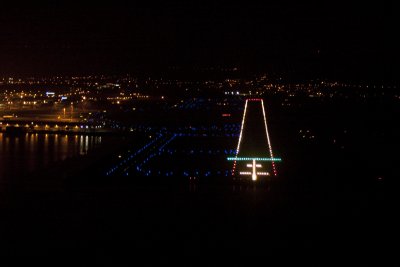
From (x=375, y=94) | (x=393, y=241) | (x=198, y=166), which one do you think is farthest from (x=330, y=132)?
(x=375, y=94)

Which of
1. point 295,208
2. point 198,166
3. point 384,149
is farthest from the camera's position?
point 384,149

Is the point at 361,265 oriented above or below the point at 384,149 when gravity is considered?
below

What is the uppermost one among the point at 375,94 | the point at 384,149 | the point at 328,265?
the point at 375,94

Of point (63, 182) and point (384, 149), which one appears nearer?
point (63, 182)

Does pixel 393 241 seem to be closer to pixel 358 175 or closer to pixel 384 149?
pixel 358 175

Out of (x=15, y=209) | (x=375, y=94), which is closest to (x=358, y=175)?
(x=15, y=209)

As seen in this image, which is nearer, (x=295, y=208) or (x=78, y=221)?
(x=78, y=221)

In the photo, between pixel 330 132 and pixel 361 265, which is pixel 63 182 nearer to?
pixel 361 265

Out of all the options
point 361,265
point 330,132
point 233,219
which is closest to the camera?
point 361,265

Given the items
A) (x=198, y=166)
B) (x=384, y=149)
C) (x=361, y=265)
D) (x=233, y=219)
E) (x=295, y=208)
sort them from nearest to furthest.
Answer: (x=361, y=265), (x=233, y=219), (x=295, y=208), (x=198, y=166), (x=384, y=149)
